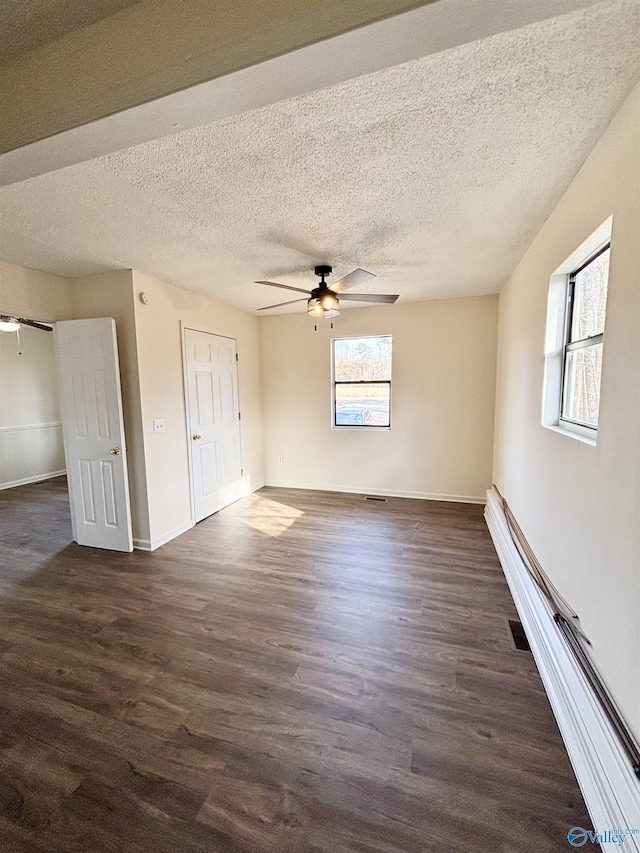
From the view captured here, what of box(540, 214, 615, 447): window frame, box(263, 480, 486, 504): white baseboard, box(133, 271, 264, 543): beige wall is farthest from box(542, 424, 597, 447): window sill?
box(133, 271, 264, 543): beige wall

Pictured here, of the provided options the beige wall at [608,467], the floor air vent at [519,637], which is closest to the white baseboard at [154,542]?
the floor air vent at [519,637]

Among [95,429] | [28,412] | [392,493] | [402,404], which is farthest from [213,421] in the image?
[28,412]

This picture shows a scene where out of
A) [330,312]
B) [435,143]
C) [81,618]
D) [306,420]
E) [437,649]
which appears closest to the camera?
[435,143]

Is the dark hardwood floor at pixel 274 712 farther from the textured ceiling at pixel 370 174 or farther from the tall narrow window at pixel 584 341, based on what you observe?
the textured ceiling at pixel 370 174

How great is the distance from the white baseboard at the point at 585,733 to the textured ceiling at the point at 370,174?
2.19 meters

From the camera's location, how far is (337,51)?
0.84 meters

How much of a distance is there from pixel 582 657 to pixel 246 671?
1578 millimetres

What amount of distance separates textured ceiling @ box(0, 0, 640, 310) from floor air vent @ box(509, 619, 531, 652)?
2.56 metres

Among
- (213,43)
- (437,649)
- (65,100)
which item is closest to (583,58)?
(213,43)

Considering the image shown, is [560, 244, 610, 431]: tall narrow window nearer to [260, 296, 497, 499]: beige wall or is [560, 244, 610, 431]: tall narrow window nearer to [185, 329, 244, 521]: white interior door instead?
Result: [260, 296, 497, 499]: beige wall

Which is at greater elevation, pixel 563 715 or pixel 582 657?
pixel 582 657

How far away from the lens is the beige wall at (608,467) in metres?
1.11

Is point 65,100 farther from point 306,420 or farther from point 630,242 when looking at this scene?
point 306,420

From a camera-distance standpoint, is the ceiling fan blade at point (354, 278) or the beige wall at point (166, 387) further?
the beige wall at point (166, 387)
